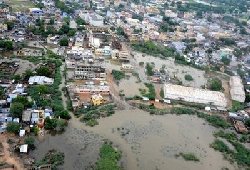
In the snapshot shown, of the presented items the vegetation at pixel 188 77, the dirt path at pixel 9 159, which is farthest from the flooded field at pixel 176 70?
the dirt path at pixel 9 159

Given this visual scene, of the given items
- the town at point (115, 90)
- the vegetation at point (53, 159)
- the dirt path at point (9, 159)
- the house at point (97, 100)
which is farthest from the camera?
the house at point (97, 100)

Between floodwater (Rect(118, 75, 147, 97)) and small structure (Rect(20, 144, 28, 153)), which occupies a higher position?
floodwater (Rect(118, 75, 147, 97))

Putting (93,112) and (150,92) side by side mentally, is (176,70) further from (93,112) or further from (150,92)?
(93,112)

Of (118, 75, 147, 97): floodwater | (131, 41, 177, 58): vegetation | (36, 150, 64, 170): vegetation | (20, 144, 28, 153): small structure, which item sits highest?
(131, 41, 177, 58): vegetation

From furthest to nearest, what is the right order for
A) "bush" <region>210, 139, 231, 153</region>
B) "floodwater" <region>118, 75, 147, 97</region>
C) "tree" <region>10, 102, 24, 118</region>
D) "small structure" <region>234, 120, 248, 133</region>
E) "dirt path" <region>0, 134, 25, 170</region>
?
"floodwater" <region>118, 75, 147, 97</region> < "small structure" <region>234, 120, 248, 133</region> < "bush" <region>210, 139, 231, 153</region> < "tree" <region>10, 102, 24, 118</region> < "dirt path" <region>0, 134, 25, 170</region>

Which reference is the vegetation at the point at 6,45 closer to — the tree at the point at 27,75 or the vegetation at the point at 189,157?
the tree at the point at 27,75

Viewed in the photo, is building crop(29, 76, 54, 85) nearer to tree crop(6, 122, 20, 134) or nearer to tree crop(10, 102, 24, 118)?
tree crop(10, 102, 24, 118)

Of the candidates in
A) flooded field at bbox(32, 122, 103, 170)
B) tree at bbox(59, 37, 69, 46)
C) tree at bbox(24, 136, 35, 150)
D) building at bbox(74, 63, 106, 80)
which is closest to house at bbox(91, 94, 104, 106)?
building at bbox(74, 63, 106, 80)
